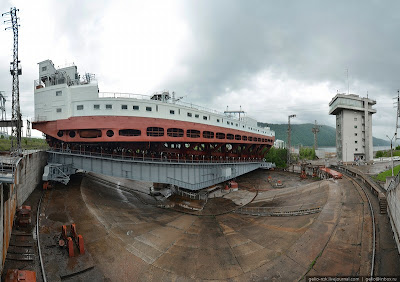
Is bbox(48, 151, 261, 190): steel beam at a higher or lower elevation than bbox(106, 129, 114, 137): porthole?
lower

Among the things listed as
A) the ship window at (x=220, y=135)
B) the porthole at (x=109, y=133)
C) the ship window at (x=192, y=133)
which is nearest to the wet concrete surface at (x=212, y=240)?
the porthole at (x=109, y=133)

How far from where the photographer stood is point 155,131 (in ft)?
77.4

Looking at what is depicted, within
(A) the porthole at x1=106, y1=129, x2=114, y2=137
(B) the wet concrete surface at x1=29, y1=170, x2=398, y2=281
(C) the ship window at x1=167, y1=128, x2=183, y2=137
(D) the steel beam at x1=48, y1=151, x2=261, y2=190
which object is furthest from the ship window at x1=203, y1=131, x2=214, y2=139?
(A) the porthole at x1=106, y1=129, x2=114, y2=137

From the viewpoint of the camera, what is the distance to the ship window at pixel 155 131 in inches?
917

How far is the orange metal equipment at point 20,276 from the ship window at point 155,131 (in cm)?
1583

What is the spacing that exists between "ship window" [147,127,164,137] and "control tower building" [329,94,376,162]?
51.3 m

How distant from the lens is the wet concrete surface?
11.5m

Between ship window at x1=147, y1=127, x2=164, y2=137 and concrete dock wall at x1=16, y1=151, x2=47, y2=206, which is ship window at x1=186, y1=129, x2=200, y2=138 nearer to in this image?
ship window at x1=147, y1=127, x2=164, y2=137

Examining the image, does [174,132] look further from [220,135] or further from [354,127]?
[354,127]

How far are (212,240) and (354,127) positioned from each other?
56.3 metres

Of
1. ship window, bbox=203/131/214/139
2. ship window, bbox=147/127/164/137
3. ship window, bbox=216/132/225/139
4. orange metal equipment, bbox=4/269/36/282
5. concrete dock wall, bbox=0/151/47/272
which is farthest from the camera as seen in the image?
ship window, bbox=216/132/225/139

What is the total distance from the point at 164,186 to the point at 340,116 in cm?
5358

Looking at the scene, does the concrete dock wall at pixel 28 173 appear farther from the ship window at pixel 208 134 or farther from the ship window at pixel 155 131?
the ship window at pixel 208 134

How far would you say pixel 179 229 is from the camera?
17938 millimetres
